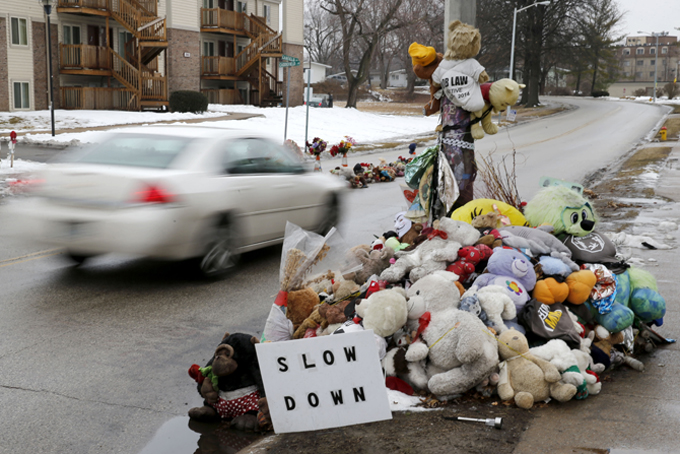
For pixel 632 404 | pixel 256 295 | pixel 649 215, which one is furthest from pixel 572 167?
pixel 632 404

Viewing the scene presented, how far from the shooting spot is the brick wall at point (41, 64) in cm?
3503

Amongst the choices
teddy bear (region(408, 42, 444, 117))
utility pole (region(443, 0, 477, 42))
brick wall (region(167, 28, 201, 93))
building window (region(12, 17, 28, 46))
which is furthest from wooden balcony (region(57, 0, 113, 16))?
teddy bear (region(408, 42, 444, 117))

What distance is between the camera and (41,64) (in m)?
35.2

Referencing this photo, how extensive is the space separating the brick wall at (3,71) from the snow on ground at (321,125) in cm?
650

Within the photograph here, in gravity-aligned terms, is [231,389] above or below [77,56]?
below

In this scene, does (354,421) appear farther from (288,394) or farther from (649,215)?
(649,215)

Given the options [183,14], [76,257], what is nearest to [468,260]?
[76,257]

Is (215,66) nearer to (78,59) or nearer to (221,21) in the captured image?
(221,21)

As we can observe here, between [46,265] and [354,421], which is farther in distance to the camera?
[46,265]

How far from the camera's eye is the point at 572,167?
2014cm

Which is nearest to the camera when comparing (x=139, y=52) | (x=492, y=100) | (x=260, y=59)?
(x=492, y=100)

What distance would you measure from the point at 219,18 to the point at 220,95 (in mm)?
4546

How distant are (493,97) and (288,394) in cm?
456

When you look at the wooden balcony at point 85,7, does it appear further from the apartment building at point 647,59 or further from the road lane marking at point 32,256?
the apartment building at point 647,59
